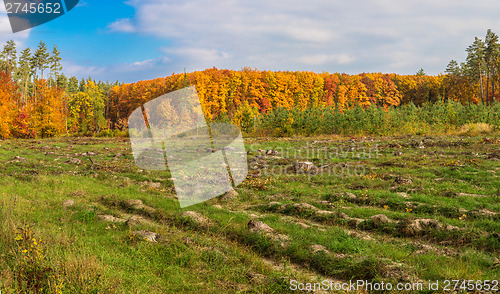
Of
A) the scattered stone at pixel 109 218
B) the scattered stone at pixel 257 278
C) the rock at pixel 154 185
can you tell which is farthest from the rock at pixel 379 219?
the rock at pixel 154 185

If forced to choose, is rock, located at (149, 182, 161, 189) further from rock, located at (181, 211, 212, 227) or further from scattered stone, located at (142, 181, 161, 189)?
rock, located at (181, 211, 212, 227)

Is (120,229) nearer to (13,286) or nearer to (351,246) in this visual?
(13,286)

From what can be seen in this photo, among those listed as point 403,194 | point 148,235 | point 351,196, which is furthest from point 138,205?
point 403,194

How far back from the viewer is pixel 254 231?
732 centimetres

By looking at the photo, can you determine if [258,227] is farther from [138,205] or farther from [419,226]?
[138,205]

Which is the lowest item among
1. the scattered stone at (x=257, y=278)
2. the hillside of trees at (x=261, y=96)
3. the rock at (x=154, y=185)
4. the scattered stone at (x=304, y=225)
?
the scattered stone at (x=257, y=278)

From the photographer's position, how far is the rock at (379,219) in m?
7.73

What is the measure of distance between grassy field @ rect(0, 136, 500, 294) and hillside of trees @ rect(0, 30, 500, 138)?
79.9 feet

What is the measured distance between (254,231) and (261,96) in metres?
58.2

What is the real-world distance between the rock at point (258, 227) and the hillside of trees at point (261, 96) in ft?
94.4

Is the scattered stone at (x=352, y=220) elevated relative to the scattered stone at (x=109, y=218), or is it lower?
lower

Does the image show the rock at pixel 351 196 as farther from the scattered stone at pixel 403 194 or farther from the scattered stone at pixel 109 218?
the scattered stone at pixel 109 218

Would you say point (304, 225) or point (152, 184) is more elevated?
point (152, 184)

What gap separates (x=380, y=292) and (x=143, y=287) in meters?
3.90
